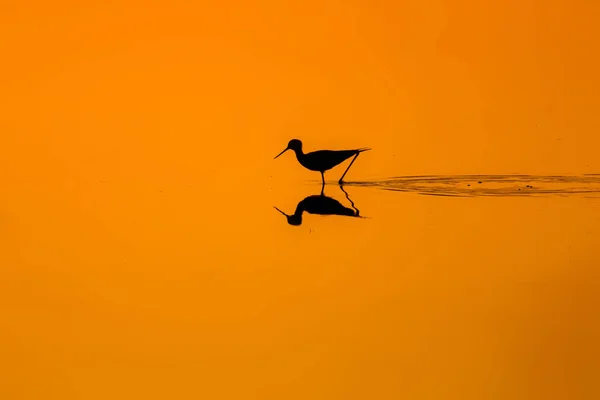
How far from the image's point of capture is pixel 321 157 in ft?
3.66

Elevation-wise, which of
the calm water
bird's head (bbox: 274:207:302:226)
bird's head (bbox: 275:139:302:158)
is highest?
bird's head (bbox: 275:139:302:158)

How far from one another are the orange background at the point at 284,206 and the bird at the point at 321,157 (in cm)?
2

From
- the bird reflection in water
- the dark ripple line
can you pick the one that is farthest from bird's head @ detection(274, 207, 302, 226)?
the dark ripple line

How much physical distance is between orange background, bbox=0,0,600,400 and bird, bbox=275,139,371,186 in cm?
2

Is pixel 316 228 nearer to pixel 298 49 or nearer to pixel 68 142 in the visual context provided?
Result: pixel 298 49

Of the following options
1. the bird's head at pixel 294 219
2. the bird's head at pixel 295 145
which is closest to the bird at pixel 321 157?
the bird's head at pixel 295 145

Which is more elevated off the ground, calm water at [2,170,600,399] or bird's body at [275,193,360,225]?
bird's body at [275,193,360,225]

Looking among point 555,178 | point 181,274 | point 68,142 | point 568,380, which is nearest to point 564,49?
point 555,178

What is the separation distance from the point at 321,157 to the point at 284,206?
139 millimetres

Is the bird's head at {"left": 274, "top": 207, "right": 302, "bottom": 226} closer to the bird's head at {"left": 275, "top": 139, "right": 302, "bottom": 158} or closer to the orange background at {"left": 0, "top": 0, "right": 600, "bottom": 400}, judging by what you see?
the orange background at {"left": 0, "top": 0, "right": 600, "bottom": 400}

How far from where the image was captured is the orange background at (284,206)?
110 cm

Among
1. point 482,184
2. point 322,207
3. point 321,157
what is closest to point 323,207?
point 322,207

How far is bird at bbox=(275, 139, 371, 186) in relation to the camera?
1.11 m

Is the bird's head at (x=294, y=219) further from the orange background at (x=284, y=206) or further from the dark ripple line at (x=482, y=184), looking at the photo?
the dark ripple line at (x=482, y=184)
